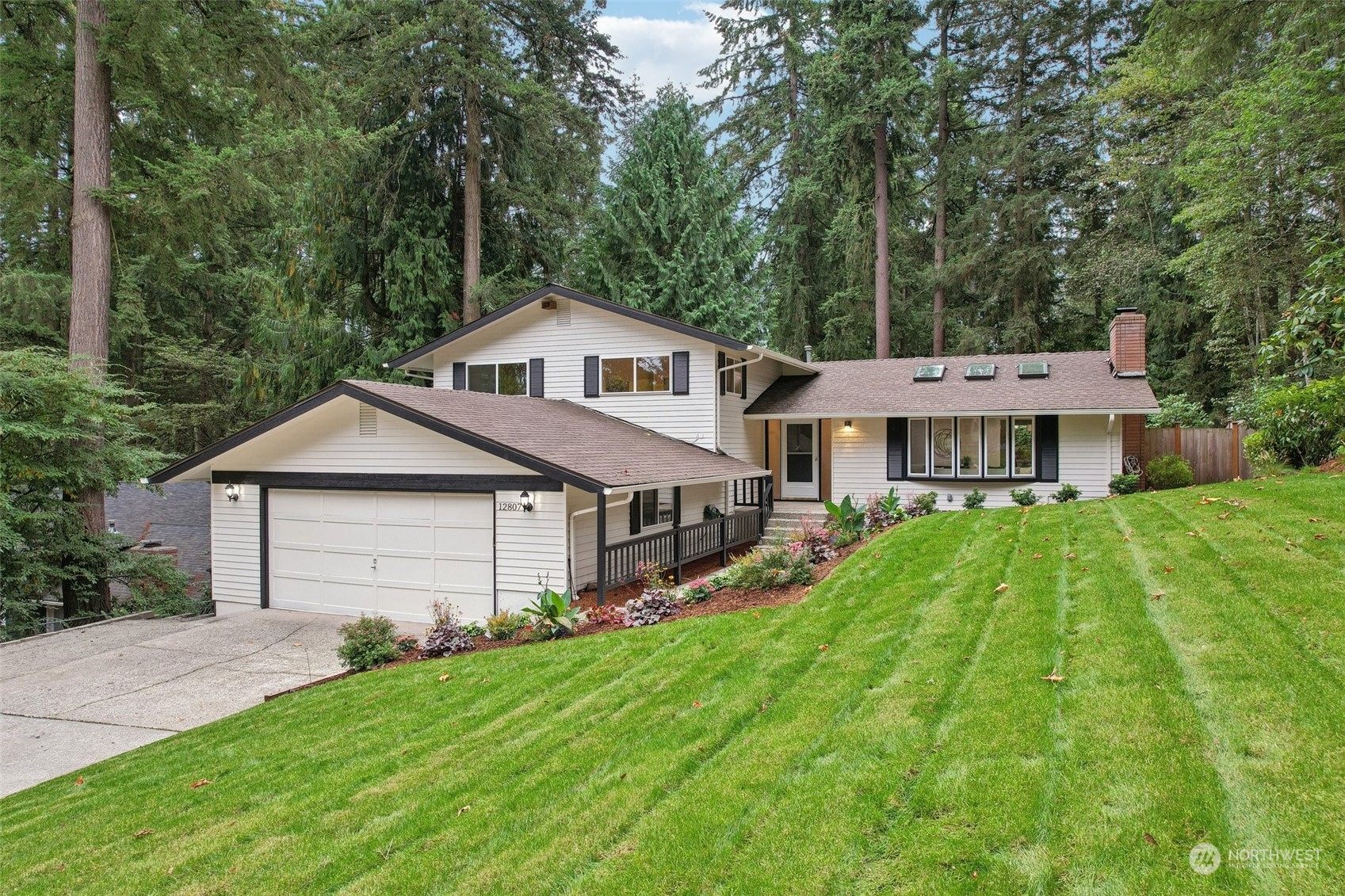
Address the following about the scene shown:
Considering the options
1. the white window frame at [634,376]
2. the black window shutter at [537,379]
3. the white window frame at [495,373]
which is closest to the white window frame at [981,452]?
the white window frame at [634,376]

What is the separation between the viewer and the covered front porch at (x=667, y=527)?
1051 cm

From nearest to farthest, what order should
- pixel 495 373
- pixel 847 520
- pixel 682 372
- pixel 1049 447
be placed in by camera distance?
pixel 847 520 → pixel 1049 447 → pixel 682 372 → pixel 495 373

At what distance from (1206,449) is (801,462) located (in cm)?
878

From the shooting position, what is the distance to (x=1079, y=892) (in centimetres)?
242

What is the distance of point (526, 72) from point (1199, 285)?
2099cm

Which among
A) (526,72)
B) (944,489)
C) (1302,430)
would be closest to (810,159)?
(526,72)

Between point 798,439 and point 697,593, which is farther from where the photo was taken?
point 798,439

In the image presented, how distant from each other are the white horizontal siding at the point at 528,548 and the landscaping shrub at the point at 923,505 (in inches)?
245

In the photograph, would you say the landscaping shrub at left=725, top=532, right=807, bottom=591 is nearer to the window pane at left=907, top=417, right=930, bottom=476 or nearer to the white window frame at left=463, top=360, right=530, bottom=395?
the window pane at left=907, top=417, right=930, bottom=476

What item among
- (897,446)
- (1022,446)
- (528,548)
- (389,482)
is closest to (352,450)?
(389,482)

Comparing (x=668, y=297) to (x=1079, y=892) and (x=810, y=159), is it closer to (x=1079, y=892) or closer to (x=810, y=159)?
(x=810, y=159)

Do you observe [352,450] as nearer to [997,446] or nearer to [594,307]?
[594,307]

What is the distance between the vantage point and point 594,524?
11.4 meters

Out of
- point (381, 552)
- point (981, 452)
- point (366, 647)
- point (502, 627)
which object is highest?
point (981, 452)
